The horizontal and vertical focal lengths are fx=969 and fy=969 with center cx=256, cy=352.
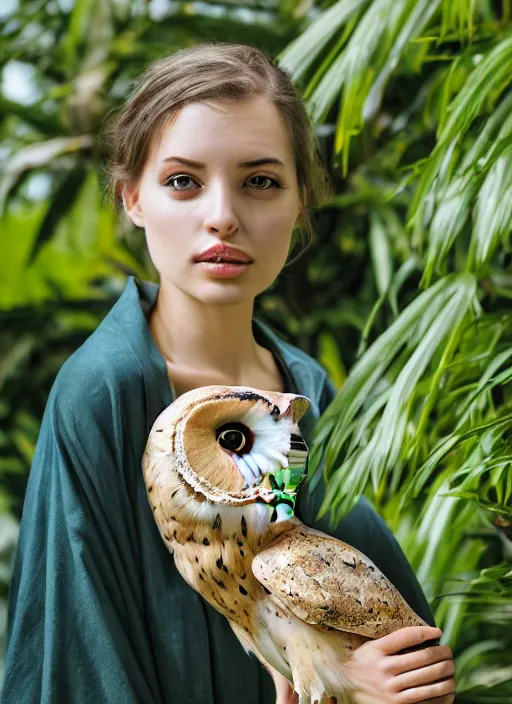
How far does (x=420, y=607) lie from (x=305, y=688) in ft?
0.72

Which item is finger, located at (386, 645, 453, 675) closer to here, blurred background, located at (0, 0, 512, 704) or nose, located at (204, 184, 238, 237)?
blurred background, located at (0, 0, 512, 704)

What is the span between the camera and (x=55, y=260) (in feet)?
7.18

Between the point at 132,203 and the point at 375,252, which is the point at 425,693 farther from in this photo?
the point at 375,252

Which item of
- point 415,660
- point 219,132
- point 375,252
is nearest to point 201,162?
point 219,132

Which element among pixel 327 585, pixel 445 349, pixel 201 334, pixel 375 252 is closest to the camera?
pixel 327 585

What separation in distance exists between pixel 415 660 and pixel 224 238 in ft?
1.14

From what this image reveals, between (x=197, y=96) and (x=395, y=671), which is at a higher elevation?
(x=197, y=96)

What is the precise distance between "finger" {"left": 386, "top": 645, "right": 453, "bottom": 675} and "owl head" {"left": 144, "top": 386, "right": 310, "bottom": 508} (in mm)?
137

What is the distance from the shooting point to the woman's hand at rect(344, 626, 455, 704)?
70 centimetres

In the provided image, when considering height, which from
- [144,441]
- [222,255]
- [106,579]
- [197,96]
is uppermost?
[197,96]

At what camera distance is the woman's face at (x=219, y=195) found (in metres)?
0.75

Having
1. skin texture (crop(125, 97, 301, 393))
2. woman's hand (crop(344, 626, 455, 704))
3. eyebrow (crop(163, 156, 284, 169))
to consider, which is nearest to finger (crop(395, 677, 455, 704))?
woman's hand (crop(344, 626, 455, 704))

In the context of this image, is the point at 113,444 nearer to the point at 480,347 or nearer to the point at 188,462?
the point at 188,462

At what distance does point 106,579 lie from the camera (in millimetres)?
750
